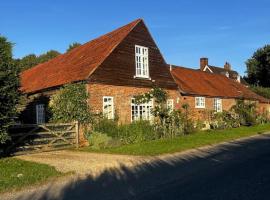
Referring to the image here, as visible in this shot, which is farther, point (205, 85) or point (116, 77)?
point (205, 85)

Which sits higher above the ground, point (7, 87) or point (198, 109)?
point (7, 87)

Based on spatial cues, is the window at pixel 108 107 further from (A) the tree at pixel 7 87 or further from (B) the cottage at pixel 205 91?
(A) the tree at pixel 7 87

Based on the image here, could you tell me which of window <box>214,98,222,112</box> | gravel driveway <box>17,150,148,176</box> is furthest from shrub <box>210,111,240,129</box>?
gravel driveway <box>17,150,148,176</box>

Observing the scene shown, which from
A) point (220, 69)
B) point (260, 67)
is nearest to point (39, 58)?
point (220, 69)

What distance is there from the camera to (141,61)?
27.2 m

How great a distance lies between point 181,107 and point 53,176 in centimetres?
1996

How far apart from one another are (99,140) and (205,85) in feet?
64.3

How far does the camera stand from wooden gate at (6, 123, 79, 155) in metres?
17.8

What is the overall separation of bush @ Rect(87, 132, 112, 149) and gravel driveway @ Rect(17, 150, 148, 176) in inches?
137

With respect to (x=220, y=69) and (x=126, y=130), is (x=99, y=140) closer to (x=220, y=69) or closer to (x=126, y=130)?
(x=126, y=130)

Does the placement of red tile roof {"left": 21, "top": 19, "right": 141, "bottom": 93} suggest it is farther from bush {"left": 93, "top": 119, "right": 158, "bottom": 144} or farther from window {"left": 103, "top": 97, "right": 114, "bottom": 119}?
bush {"left": 93, "top": 119, "right": 158, "bottom": 144}

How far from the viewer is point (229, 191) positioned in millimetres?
8867

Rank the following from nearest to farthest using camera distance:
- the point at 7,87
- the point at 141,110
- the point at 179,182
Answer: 1. the point at 179,182
2. the point at 7,87
3. the point at 141,110

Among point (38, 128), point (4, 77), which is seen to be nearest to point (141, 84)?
point (38, 128)
